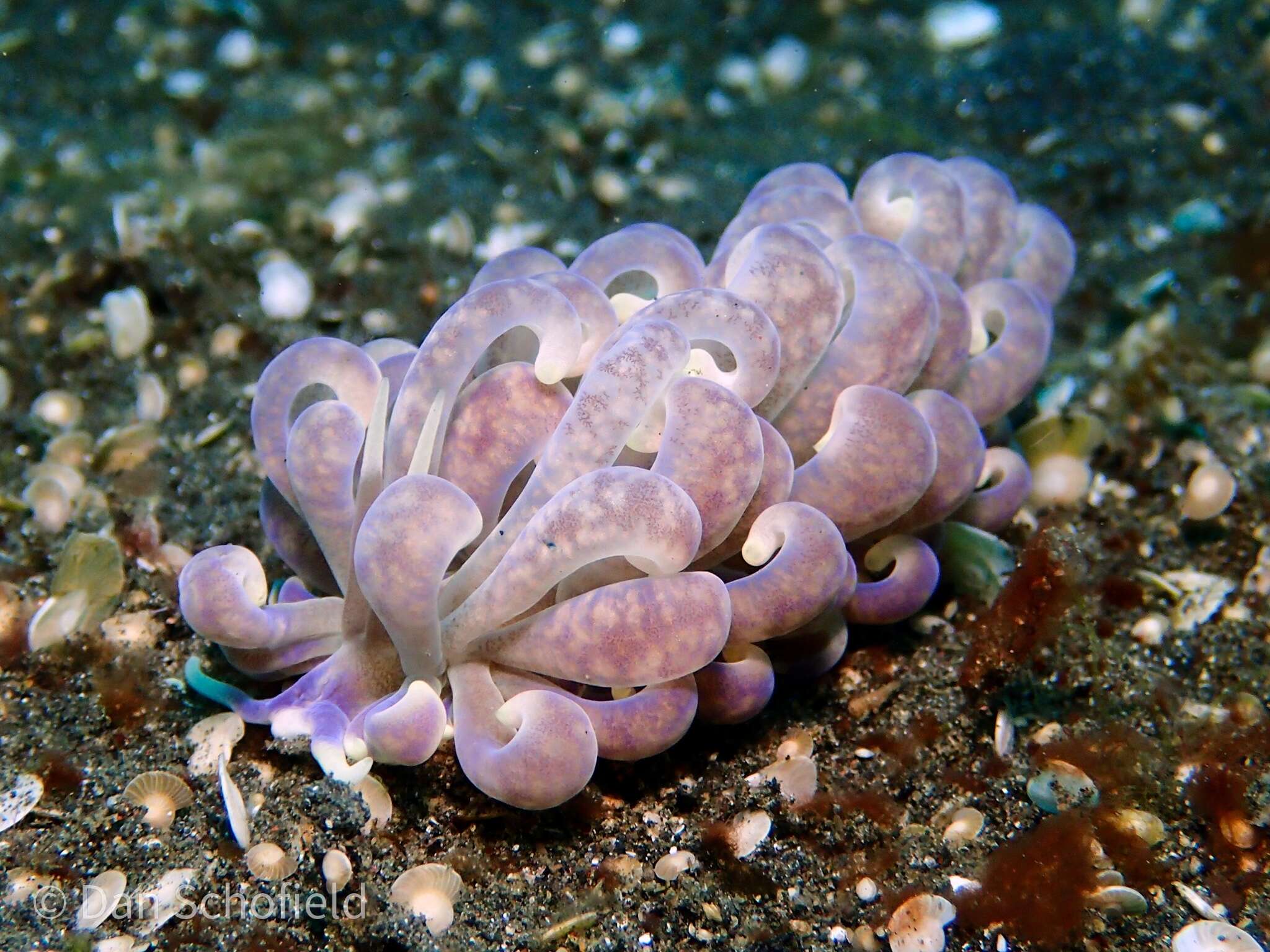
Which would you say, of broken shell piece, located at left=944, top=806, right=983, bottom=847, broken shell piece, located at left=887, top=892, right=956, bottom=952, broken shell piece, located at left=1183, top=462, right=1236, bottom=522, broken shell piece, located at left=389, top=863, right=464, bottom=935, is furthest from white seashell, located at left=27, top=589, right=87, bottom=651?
broken shell piece, located at left=1183, top=462, right=1236, bottom=522

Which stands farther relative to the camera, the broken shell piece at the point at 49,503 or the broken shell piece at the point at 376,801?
the broken shell piece at the point at 49,503

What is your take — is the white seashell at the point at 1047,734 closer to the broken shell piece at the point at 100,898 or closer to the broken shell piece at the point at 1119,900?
the broken shell piece at the point at 1119,900

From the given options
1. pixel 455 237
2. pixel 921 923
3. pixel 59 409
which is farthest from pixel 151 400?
pixel 921 923

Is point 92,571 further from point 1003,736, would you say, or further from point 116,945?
point 1003,736

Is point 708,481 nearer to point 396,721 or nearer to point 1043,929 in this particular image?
point 396,721

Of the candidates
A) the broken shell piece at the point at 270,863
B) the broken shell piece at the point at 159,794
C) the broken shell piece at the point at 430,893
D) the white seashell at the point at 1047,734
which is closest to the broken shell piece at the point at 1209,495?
the white seashell at the point at 1047,734
